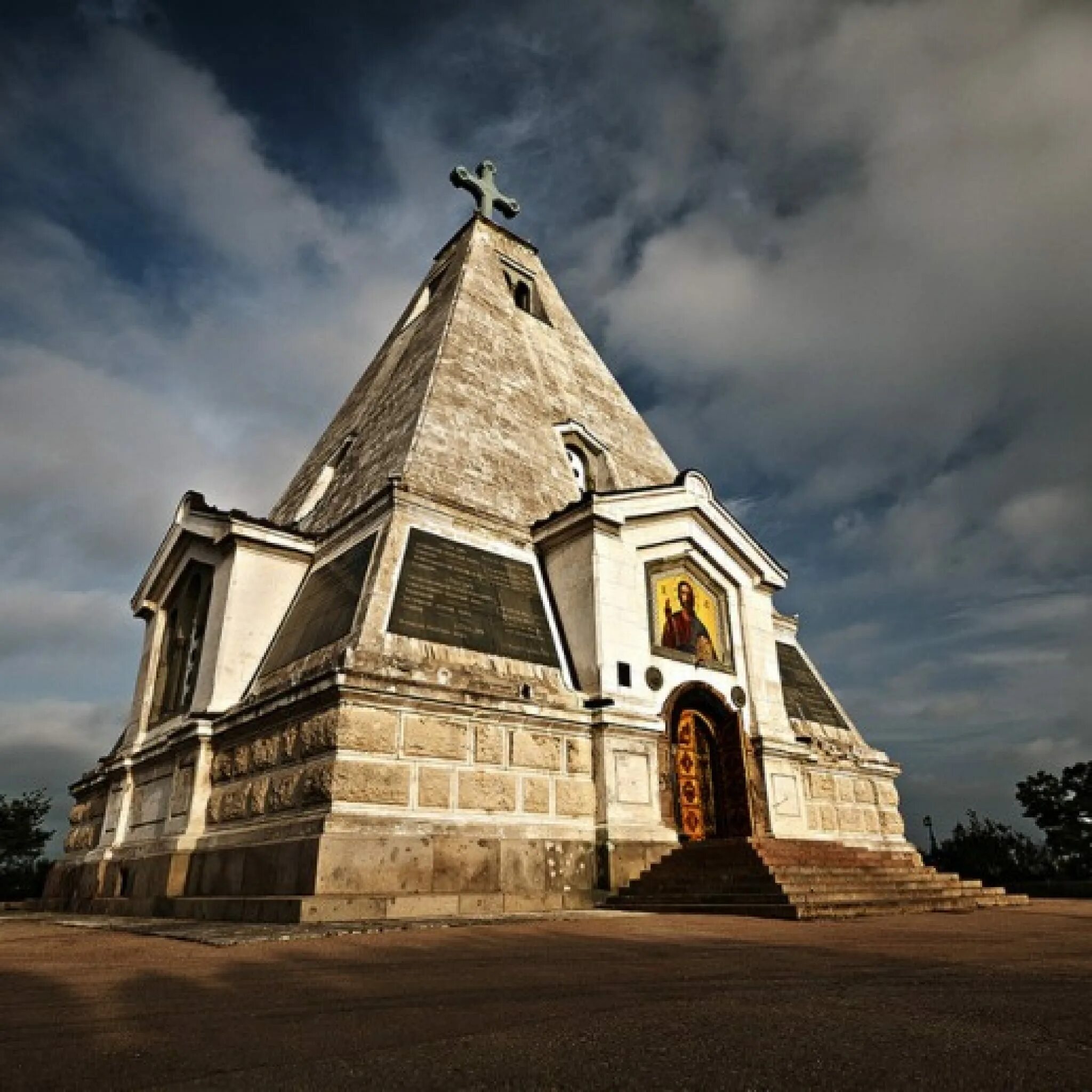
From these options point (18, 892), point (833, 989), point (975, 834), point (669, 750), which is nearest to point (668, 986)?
point (833, 989)

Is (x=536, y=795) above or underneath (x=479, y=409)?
underneath

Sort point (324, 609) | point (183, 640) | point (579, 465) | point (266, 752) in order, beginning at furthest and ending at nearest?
1. point (579, 465)
2. point (183, 640)
3. point (324, 609)
4. point (266, 752)

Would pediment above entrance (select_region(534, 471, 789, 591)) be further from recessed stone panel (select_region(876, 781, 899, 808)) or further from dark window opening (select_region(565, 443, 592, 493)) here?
recessed stone panel (select_region(876, 781, 899, 808))

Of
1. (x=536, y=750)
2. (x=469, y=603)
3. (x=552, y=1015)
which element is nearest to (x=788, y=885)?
(x=536, y=750)

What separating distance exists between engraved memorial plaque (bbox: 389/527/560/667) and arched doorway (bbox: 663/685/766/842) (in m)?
3.02

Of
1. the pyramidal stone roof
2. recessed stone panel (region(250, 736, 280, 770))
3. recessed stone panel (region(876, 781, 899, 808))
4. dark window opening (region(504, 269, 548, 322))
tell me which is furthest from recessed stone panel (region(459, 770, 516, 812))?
dark window opening (region(504, 269, 548, 322))

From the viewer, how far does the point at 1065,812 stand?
24641 millimetres

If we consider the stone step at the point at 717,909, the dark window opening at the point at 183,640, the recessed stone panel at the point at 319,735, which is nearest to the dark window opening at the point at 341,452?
the dark window opening at the point at 183,640

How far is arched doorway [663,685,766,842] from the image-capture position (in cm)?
1364

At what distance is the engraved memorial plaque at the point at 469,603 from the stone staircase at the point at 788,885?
12.6ft

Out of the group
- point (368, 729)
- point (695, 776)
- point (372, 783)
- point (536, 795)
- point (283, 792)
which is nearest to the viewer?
point (372, 783)

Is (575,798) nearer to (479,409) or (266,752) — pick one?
(266,752)

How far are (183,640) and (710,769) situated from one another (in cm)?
1101

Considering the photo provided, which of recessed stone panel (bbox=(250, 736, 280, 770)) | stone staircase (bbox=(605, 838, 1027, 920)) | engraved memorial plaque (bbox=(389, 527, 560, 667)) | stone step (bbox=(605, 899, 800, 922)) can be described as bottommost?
stone step (bbox=(605, 899, 800, 922))
